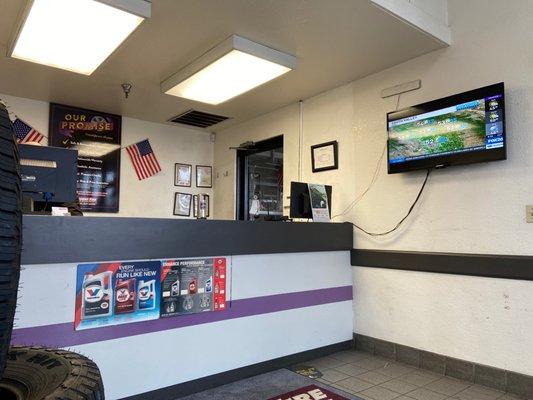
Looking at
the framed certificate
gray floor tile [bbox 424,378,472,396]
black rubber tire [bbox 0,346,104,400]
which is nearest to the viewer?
black rubber tire [bbox 0,346,104,400]

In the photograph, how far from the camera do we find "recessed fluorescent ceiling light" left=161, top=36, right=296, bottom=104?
294cm

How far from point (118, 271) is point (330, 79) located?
2.66 metres

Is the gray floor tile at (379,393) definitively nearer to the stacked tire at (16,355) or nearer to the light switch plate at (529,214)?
the light switch plate at (529,214)

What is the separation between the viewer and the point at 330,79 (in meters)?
3.72

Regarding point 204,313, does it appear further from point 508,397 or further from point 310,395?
point 508,397

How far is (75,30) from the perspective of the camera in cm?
253

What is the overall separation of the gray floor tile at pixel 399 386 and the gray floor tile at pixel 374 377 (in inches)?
1.8

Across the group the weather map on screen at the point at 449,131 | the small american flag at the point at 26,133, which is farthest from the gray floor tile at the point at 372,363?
the small american flag at the point at 26,133

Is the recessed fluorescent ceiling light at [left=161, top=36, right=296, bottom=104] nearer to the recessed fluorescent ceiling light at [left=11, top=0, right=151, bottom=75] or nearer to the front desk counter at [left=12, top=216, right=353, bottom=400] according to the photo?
the recessed fluorescent ceiling light at [left=11, top=0, right=151, bottom=75]

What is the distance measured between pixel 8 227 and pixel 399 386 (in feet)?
8.95

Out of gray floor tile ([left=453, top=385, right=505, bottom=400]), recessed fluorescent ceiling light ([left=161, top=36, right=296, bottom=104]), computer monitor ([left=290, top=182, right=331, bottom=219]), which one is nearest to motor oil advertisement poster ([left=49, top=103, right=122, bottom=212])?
recessed fluorescent ceiling light ([left=161, top=36, right=296, bottom=104])

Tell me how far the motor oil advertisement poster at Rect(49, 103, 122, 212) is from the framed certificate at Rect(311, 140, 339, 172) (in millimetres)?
2516

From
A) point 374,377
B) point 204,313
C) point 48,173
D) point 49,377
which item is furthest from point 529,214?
point 48,173

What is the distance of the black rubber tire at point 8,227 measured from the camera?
615mm
